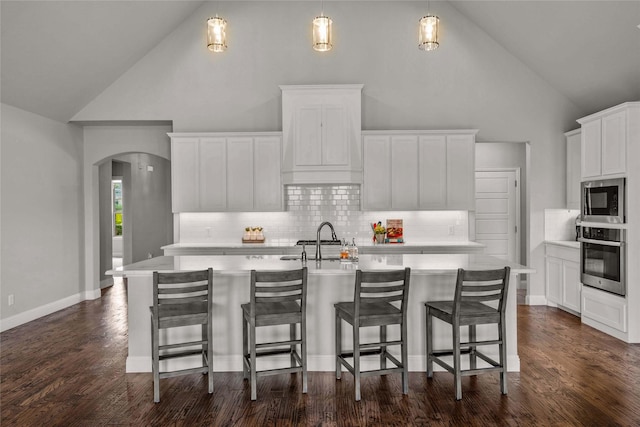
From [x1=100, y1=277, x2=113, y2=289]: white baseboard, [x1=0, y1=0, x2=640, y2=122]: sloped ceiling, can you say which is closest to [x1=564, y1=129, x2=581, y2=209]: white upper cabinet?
[x1=0, y1=0, x2=640, y2=122]: sloped ceiling

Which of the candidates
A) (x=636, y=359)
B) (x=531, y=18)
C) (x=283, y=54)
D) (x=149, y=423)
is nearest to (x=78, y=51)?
(x=283, y=54)

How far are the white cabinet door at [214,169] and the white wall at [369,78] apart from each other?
452mm

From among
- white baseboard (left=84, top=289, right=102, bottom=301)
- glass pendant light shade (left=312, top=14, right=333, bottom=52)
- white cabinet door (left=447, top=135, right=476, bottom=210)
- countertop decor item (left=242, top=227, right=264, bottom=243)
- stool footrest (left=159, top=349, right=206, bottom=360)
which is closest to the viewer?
stool footrest (left=159, top=349, right=206, bottom=360)

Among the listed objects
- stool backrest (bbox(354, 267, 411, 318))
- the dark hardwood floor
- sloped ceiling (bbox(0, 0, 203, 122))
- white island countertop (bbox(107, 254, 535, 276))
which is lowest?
the dark hardwood floor

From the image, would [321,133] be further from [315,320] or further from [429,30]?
[315,320]

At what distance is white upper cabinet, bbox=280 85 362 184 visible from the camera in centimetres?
668

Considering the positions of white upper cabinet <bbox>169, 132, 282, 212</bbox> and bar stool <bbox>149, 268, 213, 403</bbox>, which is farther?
white upper cabinet <bbox>169, 132, 282, 212</bbox>

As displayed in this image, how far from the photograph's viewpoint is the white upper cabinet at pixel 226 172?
6.97 metres

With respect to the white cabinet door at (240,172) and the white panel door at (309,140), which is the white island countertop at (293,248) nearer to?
the white cabinet door at (240,172)

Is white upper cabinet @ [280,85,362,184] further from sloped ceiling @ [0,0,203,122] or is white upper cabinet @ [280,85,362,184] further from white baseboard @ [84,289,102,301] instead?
white baseboard @ [84,289,102,301]

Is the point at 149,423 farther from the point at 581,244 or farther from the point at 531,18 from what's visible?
the point at 531,18

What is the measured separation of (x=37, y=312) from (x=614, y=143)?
7.64 metres

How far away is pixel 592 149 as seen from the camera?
229 inches

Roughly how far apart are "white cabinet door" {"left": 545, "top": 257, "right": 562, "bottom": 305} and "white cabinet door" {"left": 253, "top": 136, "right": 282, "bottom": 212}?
410 centimetres
